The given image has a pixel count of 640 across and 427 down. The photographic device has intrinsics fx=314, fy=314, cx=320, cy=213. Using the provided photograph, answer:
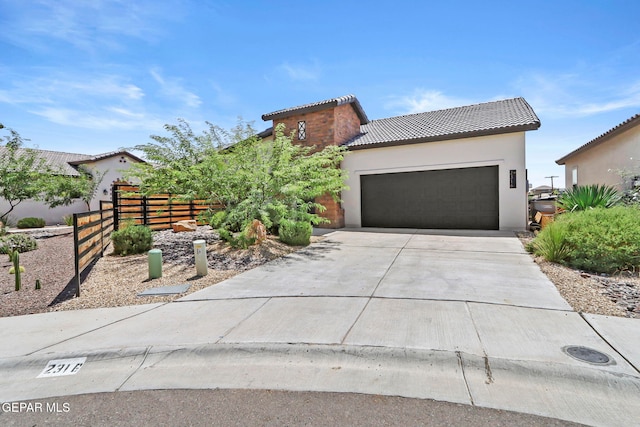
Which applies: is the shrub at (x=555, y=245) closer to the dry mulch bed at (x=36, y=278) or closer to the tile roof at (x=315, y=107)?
the dry mulch bed at (x=36, y=278)

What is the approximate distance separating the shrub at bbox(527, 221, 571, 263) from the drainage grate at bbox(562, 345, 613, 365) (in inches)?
177

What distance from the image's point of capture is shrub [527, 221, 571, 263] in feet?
22.7

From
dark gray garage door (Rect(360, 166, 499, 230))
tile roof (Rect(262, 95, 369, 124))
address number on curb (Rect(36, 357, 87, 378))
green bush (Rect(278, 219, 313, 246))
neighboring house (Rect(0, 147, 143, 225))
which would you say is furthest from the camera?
neighboring house (Rect(0, 147, 143, 225))

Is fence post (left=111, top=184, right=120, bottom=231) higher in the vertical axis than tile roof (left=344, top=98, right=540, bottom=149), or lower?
lower

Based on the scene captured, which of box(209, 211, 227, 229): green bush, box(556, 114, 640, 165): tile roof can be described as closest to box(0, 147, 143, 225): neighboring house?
box(209, 211, 227, 229): green bush

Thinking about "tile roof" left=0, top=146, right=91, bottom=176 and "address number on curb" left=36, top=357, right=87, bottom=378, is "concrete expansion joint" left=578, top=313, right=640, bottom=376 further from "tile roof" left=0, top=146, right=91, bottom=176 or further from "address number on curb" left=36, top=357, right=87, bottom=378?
"tile roof" left=0, top=146, right=91, bottom=176

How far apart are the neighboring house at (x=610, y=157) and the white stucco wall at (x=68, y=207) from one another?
25356 millimetres

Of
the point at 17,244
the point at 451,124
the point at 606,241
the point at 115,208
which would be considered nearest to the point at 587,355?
the point at 606,241

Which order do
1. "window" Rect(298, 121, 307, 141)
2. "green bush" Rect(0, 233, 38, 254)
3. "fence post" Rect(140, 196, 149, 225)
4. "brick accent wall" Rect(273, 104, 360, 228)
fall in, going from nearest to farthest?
"green bush" Rect(0, 233, 38, 254) < "fence post" Rect(140, 196, 149, 225) < "brick accent wall" Rect(273, 104, 360, 228) < "window" Rect(298, 121, 307, 141)

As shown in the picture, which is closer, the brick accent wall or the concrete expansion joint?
the concrete expansion joint

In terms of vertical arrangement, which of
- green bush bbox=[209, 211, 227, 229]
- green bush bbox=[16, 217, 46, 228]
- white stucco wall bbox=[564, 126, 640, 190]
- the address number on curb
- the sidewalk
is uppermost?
white stucco wall bbox=[564, 126, 640, 190]

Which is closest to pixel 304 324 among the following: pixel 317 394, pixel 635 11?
pixel 317 394

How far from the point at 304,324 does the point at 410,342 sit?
1.36 meters

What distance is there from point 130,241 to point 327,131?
32.3ft
